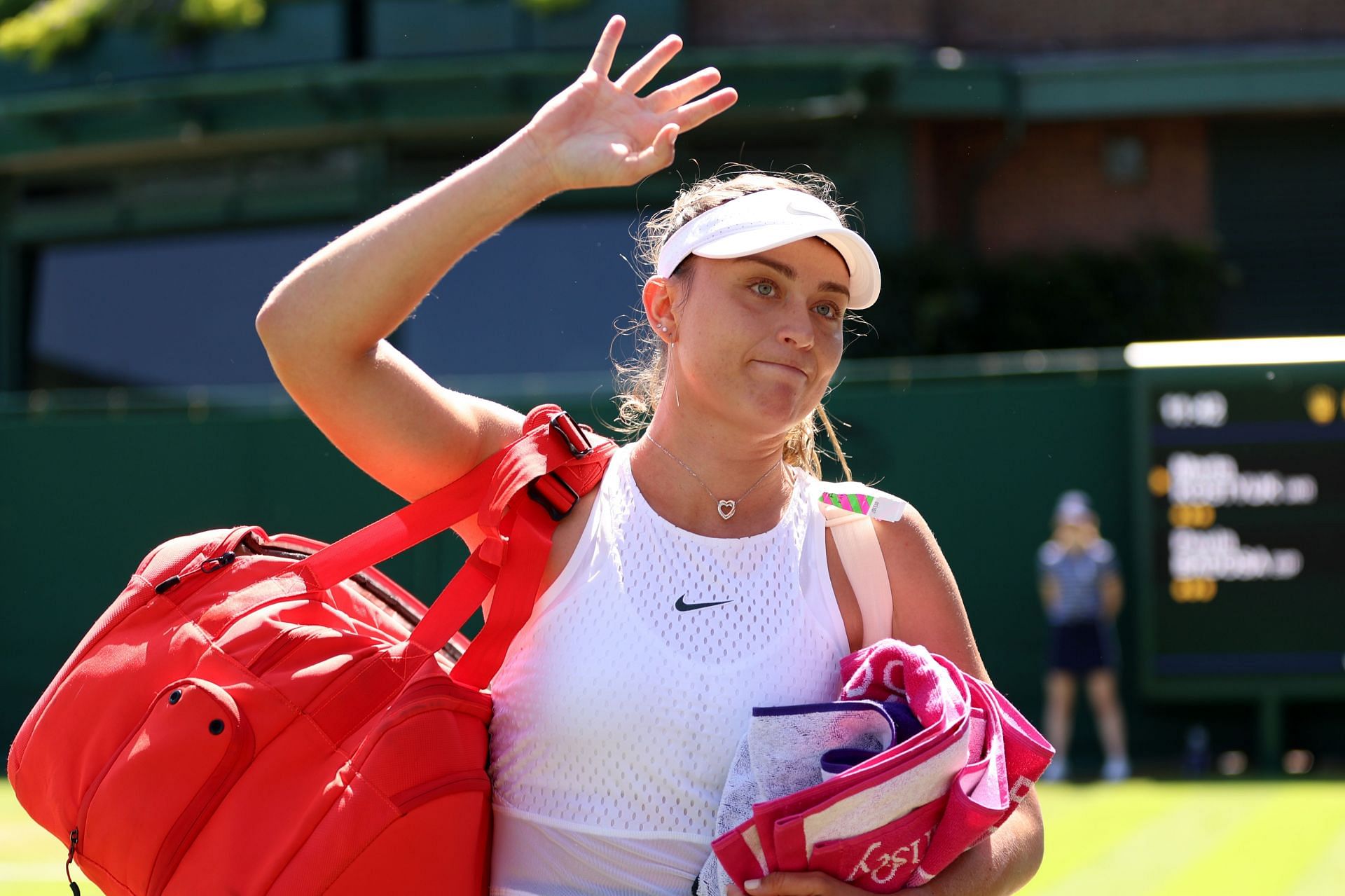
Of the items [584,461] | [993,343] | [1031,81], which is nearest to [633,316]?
[993,343]

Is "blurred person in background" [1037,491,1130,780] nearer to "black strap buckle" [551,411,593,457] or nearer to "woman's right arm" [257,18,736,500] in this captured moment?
"black strap buckle" [551,411,593,457]

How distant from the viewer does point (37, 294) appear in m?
16.7

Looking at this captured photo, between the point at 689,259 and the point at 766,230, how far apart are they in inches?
7.2

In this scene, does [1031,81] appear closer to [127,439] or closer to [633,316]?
[633,316]

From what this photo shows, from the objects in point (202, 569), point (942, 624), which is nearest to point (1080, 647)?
point (942, 624)

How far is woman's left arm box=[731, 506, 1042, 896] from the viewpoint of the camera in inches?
88.3

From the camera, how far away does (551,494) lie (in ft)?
7.68

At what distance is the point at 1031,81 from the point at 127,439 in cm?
864

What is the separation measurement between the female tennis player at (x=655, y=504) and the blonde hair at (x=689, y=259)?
13mm

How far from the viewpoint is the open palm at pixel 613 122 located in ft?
7.29

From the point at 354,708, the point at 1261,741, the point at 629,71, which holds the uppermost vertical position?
the point at 629,71

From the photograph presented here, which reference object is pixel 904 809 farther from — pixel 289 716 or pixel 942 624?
pixel 289 716

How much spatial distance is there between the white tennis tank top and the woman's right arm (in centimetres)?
30

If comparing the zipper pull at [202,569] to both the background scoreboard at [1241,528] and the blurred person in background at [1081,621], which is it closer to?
the blurred person in background at [1081,621]
